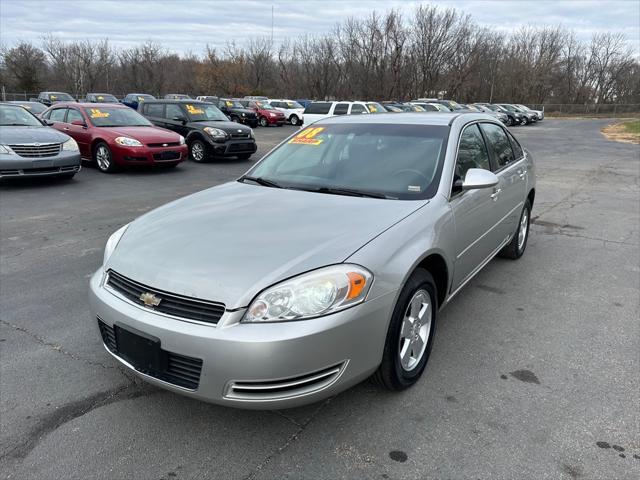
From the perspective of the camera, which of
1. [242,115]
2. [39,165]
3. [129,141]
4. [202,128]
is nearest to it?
[39,165]

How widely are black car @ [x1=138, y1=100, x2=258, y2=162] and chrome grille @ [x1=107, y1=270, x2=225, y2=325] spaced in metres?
11.1

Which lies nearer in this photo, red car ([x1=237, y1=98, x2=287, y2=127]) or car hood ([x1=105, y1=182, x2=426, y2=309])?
car hood ([x1=105, y1=182, x2=426, y2=309])

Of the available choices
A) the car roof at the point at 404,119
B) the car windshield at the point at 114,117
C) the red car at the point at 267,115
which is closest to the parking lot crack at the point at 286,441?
the car roof at the point at 404,119

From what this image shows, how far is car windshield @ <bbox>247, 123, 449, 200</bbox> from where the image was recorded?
129 inches

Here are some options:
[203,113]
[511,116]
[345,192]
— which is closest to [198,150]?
[203,113]

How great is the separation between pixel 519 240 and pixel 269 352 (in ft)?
13.4

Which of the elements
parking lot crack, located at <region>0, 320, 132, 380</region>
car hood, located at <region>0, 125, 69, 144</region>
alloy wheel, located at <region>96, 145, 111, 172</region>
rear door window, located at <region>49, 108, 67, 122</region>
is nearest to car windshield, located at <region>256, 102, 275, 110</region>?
rear door window, located at <region>49, 108, 67, 122</region>

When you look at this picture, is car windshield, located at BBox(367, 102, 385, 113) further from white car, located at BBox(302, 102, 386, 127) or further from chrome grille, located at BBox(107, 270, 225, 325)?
chrome grille, located at BBox(107, 270, 225, 325)

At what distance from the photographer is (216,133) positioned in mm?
13047

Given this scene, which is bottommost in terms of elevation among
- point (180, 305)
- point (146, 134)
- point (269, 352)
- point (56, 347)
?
point (56, 347)

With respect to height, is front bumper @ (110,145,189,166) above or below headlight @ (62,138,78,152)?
below

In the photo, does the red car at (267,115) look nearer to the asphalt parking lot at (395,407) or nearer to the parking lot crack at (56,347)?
the asphalt parking lot at (395,407)

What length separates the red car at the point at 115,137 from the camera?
34.6 ft

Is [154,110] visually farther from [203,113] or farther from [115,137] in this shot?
[115,137]
